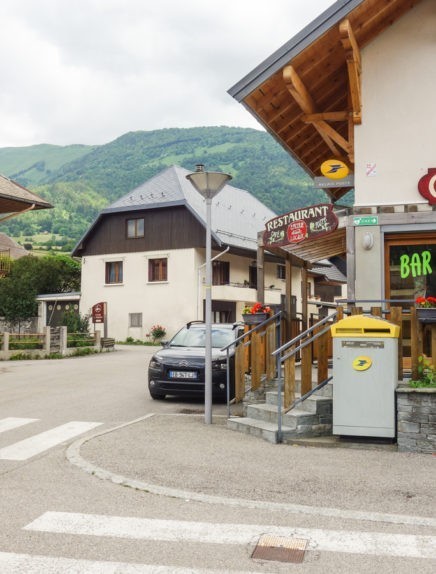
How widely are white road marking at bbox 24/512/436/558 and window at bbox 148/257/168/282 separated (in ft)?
115

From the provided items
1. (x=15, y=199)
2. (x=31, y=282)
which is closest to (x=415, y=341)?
(x=15, y=199)

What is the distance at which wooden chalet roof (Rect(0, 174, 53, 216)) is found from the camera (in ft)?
88.4

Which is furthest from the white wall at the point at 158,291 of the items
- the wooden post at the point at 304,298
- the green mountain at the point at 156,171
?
the green mountain at the point at 156,171

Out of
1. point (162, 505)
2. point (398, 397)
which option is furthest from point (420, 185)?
point (162, 505)

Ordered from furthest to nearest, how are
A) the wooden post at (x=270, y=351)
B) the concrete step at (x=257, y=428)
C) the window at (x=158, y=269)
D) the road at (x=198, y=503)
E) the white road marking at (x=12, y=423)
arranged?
1. the window at (x=158, y=269)
2. the wooden post at (x=270, y=351)
3. the white road marking at (x=12, y=423)
4. the concrete step at (x=257, y=428)
5. the road at (x=198, y=503)

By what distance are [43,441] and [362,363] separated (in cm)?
438

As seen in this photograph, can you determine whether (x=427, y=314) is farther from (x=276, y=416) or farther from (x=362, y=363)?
(x=276, y=416)

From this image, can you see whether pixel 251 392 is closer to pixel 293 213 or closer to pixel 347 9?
pixel 293 213

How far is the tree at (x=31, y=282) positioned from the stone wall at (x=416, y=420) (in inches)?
1360

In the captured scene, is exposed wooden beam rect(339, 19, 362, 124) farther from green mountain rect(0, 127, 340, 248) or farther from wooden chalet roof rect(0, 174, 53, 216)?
green mountain rect(0, 127, 340, 248)

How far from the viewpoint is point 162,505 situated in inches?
232

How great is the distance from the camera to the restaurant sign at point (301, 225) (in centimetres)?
1036

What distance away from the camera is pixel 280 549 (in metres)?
4.77

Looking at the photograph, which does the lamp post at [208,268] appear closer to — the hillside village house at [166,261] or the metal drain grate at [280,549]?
the metal drain grate at [280,549]
